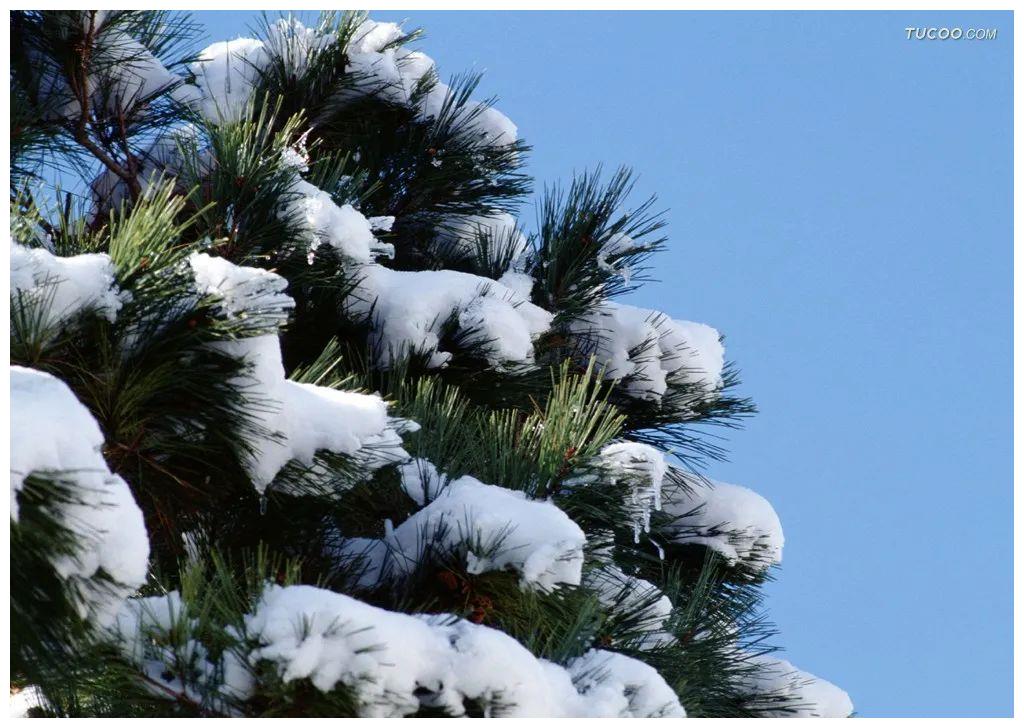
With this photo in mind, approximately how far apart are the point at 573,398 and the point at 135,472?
26.9 inches

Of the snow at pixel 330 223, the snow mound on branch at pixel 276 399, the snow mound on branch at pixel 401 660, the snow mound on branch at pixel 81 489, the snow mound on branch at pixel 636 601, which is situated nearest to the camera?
the snow mound on branch at pixel 81 489

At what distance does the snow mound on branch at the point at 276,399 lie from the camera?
1.62 meters

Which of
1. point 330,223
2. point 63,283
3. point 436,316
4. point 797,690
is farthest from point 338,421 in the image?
point 797,690

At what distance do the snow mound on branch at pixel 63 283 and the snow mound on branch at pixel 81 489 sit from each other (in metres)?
0.31

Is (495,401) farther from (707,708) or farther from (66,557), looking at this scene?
(66,557)

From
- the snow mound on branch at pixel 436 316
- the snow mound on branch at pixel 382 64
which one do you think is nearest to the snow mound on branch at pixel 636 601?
the snow mound on branch at pixel 436 316

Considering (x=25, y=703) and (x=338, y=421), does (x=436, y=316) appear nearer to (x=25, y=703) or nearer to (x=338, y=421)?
(x=338, y=421)

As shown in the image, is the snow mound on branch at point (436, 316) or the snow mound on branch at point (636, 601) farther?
the snow mound on branch at point (436, 316)

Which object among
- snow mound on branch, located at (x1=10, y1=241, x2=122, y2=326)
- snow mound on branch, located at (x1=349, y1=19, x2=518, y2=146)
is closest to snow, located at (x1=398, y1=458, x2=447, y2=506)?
snow mound on branch, located at (x1=10, y1=241, x2=122, y2=326)

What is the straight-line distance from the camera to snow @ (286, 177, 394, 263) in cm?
223

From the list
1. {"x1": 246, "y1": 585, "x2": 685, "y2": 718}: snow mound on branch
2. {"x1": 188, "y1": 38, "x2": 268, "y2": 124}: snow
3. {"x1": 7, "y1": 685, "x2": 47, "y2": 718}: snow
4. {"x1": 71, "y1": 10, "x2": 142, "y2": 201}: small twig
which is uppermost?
→ {"x1": 188, "y1": 38, "x2": 268, "y2": 124}: snow

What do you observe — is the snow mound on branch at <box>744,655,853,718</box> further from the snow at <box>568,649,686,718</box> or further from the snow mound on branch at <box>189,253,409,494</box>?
the snow mound on branch at <box>189,253,409,494</box>

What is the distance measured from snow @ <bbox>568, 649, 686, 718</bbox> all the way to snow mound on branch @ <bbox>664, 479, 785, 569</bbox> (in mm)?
1162

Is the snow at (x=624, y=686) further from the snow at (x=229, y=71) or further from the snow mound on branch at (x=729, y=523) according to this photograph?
the snow at (x=229, y=71)
